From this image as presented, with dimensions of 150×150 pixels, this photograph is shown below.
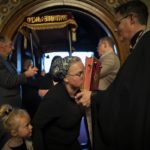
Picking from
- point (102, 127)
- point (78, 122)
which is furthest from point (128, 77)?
point (78, 122)

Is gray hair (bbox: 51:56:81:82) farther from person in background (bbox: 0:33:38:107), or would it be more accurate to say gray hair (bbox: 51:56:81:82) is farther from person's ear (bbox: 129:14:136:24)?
person in background (bbox: 0:33:38:107)

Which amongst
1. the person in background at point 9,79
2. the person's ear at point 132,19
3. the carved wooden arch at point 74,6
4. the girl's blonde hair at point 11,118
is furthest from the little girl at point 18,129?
the carved wooden arch at point 74,6

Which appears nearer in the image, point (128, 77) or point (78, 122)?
point (128, 77)

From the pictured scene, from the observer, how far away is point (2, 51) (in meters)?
3.58

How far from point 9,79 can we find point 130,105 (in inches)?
65.4

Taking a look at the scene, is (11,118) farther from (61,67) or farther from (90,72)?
(90,72)

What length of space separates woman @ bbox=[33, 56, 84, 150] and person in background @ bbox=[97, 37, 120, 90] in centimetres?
74

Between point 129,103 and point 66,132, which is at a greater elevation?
point 129,103

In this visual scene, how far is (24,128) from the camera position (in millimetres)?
2738

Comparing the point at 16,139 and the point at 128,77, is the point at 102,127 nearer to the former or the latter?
the point at 128,77

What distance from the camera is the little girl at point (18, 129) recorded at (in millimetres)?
2705

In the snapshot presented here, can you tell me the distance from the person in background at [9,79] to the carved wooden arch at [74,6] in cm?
70

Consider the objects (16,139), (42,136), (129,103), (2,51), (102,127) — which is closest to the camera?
(129,103)

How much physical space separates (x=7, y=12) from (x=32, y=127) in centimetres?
188
